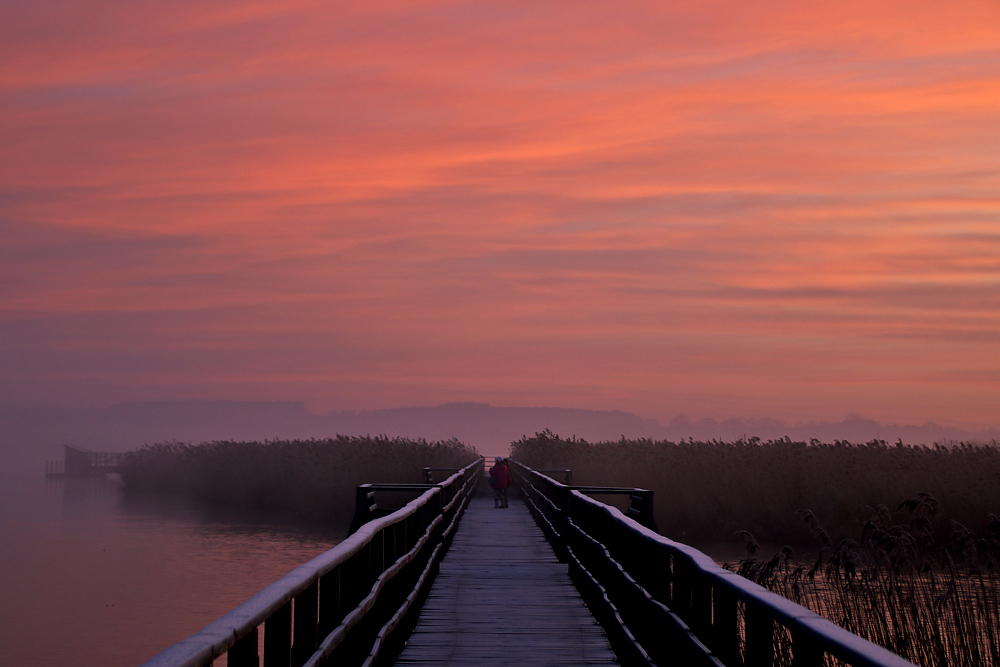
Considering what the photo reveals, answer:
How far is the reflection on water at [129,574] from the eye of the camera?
22.8 metres

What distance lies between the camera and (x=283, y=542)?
36.3 m

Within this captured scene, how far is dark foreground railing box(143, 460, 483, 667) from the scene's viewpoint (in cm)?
345

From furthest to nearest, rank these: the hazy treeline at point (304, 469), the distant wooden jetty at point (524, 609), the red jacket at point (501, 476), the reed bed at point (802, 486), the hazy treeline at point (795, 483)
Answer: the hazy treeline at point (304, 469) → the red jacket at point (501, 476) → the hazy treeline at point (795, 483) → the reed bed at point (802, 486) → the distant wooden jetty at point (524, 609)

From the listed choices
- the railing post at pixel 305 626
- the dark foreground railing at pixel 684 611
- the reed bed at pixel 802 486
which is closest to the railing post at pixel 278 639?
the railing post at pixel 305 626

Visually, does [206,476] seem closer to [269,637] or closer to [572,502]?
[572,502]

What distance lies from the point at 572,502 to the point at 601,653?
561cm

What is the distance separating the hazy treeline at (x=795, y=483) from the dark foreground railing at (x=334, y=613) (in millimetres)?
16301

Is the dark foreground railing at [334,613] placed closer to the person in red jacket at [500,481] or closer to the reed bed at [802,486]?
the reed bed at [802,486]

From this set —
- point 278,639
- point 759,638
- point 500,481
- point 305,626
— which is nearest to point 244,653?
point 278,639

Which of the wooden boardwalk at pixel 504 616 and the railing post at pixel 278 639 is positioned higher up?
the railing post at pixel 278 639

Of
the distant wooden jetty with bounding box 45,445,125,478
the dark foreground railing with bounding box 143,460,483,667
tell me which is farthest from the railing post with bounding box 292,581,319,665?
the distant wooden jetty with bounding box 45,445,125,478

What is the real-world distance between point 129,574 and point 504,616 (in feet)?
80.9

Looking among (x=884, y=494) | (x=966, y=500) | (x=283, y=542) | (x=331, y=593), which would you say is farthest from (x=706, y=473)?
(x=331, y=593)

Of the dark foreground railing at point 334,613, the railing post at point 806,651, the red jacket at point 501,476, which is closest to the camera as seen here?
the dark foreground railing at point 334,613
